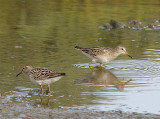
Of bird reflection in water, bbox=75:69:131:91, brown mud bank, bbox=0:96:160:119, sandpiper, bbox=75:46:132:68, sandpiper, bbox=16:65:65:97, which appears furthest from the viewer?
sandpiper, bbox=75:46:132:68

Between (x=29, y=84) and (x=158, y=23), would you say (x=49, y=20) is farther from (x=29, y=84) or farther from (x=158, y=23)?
(x=29, y=84)

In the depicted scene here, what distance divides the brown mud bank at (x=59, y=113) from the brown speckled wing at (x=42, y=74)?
5.04 ft

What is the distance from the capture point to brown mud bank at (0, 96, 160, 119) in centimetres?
894

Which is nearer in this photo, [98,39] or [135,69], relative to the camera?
[135,69]

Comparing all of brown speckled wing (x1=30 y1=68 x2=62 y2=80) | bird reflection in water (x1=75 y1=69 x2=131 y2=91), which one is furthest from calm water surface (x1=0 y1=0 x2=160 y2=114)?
brown speckled wing (x1=30 y1=68 x2=62 y2=80)

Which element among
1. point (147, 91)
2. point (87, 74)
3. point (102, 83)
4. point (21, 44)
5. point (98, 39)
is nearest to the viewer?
point (147, 91)

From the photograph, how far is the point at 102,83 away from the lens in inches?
496

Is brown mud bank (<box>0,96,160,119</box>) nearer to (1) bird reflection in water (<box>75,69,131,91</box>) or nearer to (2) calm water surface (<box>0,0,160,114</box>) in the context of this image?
(2) calm water surface (<box>0,0,160,114</box>)

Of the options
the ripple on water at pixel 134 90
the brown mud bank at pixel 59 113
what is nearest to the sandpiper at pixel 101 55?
the ripple on water at pixel 134 90

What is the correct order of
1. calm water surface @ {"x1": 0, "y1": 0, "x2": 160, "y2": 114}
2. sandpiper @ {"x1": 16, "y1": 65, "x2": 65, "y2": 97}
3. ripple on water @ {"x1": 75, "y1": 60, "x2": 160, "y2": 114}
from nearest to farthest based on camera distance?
ripple on water @ {"x1": 75, "y1": 60, "x2": 160, "y2": 114}, calm water surface @ {"x1": 0, "y1": 0, "x2": 160, "y2": 114}, sandpiper @ {"x1": 16, "y1": 65, "x2": 65, "y2": 97}

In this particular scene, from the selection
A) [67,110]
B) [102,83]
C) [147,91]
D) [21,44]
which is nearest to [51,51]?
[21,44]

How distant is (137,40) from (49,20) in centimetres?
634

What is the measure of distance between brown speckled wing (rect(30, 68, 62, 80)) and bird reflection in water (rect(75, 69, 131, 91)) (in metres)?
1.44

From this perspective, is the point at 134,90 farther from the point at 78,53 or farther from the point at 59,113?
the point at 78,53
